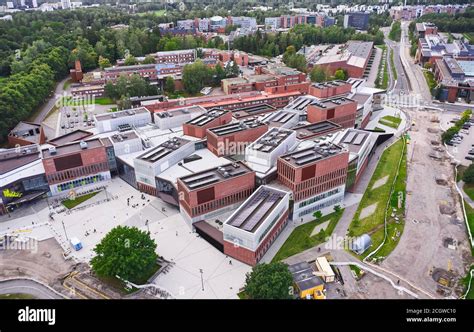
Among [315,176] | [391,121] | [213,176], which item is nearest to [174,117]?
[213,176]

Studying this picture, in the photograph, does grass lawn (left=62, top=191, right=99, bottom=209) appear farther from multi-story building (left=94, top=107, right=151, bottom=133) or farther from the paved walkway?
the paved walkway

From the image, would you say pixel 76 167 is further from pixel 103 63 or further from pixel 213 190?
pixel 103 63

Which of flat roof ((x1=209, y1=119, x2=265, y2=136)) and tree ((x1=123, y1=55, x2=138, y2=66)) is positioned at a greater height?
tree ((x1=123, y1=55, x2=138, y2=66))

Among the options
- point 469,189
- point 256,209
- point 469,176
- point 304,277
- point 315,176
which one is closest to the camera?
point 304,277

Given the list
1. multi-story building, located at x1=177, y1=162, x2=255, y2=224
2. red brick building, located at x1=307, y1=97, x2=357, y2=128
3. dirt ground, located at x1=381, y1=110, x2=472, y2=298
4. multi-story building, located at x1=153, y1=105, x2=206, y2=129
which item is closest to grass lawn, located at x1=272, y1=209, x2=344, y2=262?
dirt ground, located at x1=381, y1=110, x2=472, y2=298

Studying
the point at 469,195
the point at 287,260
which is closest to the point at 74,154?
the point at 287,260

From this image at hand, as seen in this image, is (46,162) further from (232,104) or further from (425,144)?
(425,144)
